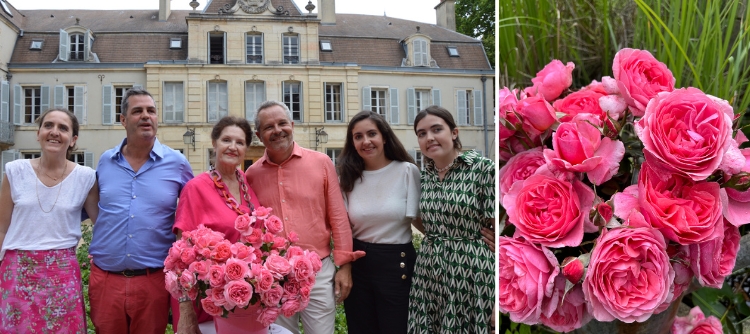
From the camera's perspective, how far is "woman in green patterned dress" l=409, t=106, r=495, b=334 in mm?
859

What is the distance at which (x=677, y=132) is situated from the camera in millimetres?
466

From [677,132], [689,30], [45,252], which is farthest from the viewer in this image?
[45,252]

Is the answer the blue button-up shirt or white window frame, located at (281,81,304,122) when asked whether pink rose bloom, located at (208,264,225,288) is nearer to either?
the blue button-up shirt

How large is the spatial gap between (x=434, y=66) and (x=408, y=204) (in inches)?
9.5

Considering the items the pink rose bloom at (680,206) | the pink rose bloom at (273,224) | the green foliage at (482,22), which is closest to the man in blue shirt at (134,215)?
the pink rose bloom at (273,224)

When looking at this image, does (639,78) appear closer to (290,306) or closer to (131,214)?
(290,306)

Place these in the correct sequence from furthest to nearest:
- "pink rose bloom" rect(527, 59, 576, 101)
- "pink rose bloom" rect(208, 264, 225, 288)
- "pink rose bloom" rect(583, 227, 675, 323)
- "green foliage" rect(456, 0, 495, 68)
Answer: "pink rose bloom" rect(208, 264, 225, 288)
"green foliage" rect(456, 0, 495, 68)
"pink rose bloom" rect(527, 59, 576, 101)
"pink rose bloom" rect(583, 227, 675, 323)

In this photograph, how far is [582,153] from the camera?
0.47 metres

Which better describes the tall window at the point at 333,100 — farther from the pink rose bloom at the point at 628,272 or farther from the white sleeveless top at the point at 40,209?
the pink rose bloom at the point at 628,272

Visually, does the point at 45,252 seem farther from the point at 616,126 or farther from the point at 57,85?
the point at 616,126

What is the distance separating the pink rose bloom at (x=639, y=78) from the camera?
520 millimetres

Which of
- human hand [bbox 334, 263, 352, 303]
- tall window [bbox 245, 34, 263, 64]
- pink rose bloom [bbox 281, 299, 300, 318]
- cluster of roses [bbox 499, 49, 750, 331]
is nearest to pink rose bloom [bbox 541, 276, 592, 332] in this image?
cluster of roses [bbox 499, 49, 750, 331]

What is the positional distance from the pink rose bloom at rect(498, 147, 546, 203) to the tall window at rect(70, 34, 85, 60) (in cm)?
84

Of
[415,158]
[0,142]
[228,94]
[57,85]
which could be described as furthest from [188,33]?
[415,158]
